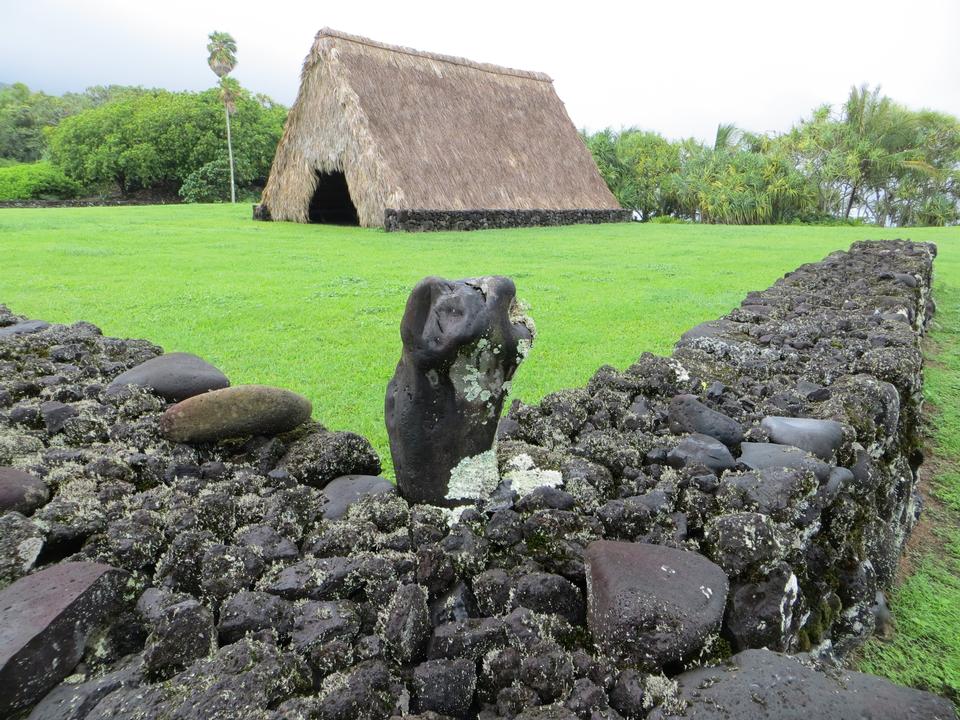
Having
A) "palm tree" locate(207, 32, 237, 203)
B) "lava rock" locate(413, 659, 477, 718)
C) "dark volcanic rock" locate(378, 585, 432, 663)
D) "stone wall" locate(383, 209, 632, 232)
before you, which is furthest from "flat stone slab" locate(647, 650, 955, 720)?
"palm tree" locate(207, 32, 237, 203)

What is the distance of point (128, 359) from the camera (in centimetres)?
382

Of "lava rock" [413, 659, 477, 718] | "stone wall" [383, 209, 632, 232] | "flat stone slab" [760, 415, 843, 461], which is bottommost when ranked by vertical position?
"lava rock" [413, 659, 477, 718]

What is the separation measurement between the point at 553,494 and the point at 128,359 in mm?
2867

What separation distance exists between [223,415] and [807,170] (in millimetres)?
26902

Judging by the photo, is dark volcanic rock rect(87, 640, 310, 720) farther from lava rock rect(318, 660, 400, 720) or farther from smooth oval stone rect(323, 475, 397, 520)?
smooth oval stone rect(323, 475, 397, 520)

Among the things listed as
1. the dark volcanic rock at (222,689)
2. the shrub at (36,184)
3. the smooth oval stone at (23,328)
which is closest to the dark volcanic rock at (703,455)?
the dark volcanic rock at (222,689)

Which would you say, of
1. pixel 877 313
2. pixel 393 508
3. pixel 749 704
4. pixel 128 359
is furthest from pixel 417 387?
pixel 877 313

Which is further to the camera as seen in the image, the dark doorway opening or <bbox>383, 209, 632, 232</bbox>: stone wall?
the dark doorway opening

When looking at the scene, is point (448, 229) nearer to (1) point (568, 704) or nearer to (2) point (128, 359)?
(2) point (128, 359)

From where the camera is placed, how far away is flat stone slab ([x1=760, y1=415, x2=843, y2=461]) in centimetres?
246

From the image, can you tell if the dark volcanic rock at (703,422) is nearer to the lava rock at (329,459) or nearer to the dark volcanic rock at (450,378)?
the dark volcanic rock at (450,378)

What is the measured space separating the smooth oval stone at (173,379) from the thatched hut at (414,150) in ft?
35.3

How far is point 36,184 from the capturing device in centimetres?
3186

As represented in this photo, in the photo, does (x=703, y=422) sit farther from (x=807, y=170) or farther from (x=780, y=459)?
(x=807, y=170)
